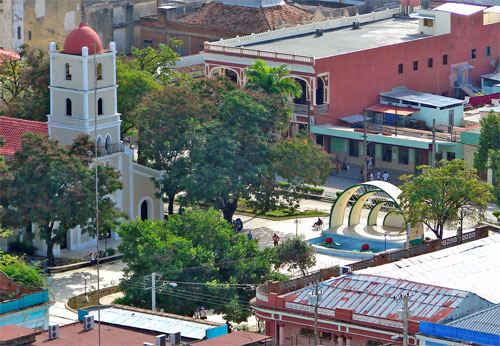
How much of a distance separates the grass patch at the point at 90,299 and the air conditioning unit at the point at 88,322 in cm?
1472

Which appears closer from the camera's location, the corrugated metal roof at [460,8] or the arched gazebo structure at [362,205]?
the arched gazebo structure at [362,205]

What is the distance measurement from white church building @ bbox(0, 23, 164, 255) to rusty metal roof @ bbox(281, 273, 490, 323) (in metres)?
24.3

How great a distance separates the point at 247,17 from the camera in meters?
124

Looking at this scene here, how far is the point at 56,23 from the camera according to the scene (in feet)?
409

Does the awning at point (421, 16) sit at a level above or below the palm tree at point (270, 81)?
above

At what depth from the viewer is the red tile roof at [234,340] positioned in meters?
55.7

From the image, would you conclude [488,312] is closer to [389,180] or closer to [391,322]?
[391,322]

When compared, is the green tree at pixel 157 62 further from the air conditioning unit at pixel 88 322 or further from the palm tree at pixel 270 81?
the air conditioning unit at pixel 88 322

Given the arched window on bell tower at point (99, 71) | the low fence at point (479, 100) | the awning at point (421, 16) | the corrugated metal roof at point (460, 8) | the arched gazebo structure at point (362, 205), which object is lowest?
the arched gazebo structure at point (362, 205)

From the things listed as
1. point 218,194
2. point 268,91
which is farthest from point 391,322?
point 268,91

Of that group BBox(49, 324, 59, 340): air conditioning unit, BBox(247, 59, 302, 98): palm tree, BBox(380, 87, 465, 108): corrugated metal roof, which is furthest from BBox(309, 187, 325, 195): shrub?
BBox(49, 324, 59, 340): air conditioning unit

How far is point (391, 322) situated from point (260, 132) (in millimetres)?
29527

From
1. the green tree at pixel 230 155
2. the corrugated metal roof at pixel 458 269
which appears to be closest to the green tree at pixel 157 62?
the green tree at pixel 230 155

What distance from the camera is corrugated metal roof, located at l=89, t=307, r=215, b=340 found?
58.5 meters
